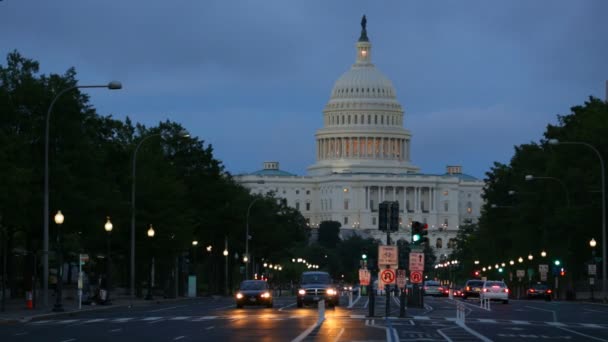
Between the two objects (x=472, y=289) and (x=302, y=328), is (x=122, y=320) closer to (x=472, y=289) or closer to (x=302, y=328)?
(x=302, y=328)

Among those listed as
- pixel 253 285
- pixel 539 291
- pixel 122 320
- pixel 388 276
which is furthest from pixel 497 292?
pixel 122 320

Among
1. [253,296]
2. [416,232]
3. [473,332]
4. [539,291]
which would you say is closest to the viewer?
[473,332]

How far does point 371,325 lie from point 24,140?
2704cm

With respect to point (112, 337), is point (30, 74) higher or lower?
higher

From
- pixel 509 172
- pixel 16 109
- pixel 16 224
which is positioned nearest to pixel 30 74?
pixel 16 109

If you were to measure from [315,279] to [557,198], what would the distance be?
40269 mm

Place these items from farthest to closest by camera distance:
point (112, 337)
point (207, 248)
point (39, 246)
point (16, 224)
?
point (207, 248)
point (39, 246)
point (16, 224)
point (112, 337)

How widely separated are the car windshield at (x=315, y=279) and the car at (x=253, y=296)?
2.48 m

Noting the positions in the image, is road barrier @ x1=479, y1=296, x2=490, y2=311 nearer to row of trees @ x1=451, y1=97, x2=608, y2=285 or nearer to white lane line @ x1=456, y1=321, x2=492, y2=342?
row of trees @ x1=451, y1=97, x2=608, y2=285

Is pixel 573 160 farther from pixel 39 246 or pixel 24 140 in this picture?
pixel 24 140

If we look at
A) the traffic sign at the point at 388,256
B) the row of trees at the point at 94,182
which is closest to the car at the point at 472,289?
the row of trees at the point at 94,182

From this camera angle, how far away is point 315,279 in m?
76.6

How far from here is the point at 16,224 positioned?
70.9 meters

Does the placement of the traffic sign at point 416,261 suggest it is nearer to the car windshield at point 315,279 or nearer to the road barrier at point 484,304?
the road barrier at point 484,304
